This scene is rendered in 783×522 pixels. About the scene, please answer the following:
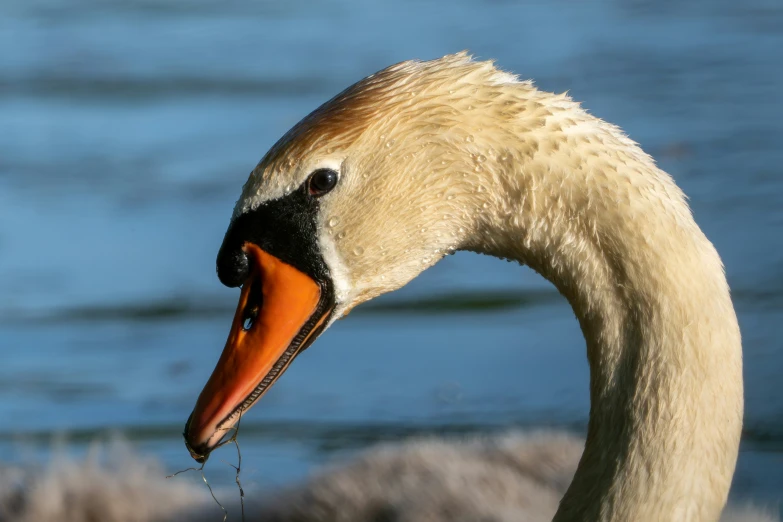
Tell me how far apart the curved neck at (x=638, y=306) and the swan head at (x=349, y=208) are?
83 mm

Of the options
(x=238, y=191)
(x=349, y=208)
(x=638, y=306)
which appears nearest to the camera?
(x=638, y=306)

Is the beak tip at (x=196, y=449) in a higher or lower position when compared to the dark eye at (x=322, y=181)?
lower

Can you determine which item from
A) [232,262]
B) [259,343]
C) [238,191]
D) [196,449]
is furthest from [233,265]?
[238,191]

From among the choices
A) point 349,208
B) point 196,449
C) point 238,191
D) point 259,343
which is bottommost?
point 196,449

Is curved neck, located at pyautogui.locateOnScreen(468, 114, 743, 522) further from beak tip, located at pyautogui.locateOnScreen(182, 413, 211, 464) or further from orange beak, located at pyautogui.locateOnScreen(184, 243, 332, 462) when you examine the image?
beak tip, located at pyautogui.locateOnScreen(182, 413, 211, 464)

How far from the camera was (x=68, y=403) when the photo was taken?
448 centimetres

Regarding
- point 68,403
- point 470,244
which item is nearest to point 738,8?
point 68,403

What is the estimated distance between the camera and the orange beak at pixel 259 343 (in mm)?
2309

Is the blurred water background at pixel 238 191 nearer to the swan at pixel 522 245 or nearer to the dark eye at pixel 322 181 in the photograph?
the swan at pixel 522 245

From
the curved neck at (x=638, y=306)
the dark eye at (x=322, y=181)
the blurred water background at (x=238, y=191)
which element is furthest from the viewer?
the blurred water background at (x=238, y=191)

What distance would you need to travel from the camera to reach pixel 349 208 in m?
2.27

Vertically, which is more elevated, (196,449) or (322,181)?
(322,181)

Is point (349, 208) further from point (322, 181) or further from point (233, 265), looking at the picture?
point (233, 265)

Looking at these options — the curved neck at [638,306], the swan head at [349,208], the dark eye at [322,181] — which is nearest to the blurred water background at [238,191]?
the curved neck at [638,306]
